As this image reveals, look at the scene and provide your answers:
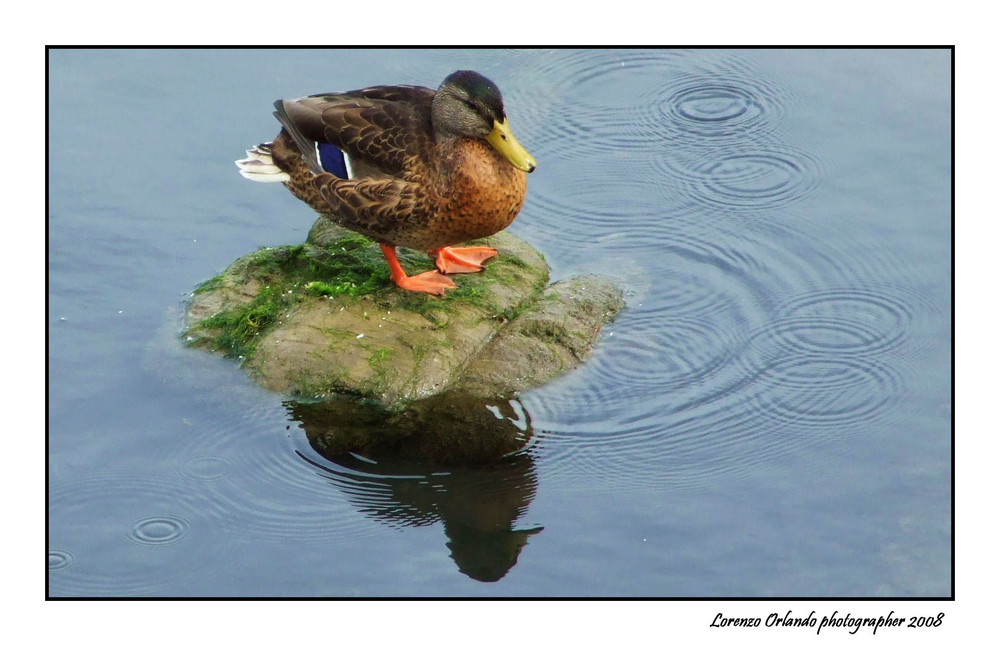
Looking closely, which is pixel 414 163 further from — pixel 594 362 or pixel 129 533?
pixel 129 533

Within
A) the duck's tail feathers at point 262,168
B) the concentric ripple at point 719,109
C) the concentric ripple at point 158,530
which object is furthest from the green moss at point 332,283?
the concentric ripple at point 719,109

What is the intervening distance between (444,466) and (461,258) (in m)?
1.54

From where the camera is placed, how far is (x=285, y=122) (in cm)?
715

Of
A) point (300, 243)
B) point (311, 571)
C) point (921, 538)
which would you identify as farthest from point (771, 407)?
point (300, 243)

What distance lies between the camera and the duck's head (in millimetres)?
6492

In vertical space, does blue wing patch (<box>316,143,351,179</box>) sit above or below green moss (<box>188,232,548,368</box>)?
above

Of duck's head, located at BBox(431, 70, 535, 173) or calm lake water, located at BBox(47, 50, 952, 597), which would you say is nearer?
calm lake water, located at BBox(47, 50, 952, 597)

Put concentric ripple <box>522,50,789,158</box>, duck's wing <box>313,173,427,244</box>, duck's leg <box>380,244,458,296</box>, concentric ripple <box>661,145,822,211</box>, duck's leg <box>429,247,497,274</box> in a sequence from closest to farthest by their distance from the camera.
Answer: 1. duck's wing <box>313,173,427,244</box>
2. duck's leg <box>380,244,458,296</box>
3. duck's leg <box>429,247,497,274</box>
4. concentric ripple <box>661,145,822,211</box>
5. concentric ripple <box>522,50,789,158</box>

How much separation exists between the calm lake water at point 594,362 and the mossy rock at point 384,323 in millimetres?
160

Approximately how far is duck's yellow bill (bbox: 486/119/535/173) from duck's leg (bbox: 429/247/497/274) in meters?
0.80

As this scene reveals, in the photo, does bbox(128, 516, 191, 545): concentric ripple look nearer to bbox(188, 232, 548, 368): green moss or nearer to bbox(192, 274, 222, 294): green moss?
bbox(188, 232, 548, 368): green moss

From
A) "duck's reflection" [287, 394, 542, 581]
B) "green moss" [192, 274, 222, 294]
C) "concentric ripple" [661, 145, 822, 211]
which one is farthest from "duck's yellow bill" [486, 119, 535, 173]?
"concentric ripple" [661, 145, 822, 211]

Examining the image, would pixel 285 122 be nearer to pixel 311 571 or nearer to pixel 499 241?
pixel 499 241

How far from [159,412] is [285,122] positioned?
177 centimetres
